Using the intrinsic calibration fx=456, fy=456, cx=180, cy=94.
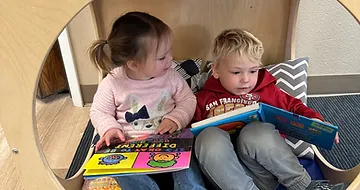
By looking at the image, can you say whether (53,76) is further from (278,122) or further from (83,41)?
(278,122)

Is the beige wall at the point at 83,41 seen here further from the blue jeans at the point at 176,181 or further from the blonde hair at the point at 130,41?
the blue jeans at the point at 176,181

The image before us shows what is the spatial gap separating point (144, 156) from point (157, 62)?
0.24 metres

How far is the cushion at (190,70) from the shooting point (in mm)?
1295

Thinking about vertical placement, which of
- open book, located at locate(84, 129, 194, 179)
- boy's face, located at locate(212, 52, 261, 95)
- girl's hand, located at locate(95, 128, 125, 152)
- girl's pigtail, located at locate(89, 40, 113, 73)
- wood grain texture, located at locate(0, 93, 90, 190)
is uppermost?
girl's pigtail, located at locate(89, 40, 113, 73)

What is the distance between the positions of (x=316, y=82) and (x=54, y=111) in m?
0.93

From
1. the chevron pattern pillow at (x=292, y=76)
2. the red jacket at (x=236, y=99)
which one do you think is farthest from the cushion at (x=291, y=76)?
the red jacket at (x=236, y=99)

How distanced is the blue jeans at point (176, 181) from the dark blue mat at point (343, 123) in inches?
18.8

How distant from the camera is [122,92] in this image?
1.06 meters

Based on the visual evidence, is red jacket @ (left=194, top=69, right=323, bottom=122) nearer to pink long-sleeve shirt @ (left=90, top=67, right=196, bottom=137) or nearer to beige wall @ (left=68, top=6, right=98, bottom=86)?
pink long-sleeve shirt @ (left=90, top=67, right=196, bottom=137)

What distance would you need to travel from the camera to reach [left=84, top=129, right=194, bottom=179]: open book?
83 cm

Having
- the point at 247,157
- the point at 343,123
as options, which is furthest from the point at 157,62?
the point at 343,123

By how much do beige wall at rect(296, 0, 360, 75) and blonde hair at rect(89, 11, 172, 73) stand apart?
0.64 meters

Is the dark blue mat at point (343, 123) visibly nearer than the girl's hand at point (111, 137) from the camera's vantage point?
No

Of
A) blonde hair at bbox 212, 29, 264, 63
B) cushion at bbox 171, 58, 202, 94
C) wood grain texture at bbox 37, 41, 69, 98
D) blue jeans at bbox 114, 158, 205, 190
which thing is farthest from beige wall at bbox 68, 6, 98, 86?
blue jeans at bbox 114, 158, 205, 190
